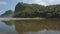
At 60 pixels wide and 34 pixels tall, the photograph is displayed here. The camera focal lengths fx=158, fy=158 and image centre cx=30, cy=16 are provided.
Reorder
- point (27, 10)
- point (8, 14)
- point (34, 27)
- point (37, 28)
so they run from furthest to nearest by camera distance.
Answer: point (27, 10) → point (8, 14) → point (34, 27) → point (37, 28)

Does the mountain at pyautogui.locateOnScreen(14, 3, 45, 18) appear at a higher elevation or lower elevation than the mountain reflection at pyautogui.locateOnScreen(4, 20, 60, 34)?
lower

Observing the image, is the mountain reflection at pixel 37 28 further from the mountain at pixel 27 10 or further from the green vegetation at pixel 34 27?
the mountain at pixel 27 10

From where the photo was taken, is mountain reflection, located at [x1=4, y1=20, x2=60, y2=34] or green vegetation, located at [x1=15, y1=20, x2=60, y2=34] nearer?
mountain reflection, located at [x1=4, y1=20, x2=60, y2=34]

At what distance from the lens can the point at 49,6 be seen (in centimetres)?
2525

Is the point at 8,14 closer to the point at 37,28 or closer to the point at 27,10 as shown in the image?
the point at 27,10

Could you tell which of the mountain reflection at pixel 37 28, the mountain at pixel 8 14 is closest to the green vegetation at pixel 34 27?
the mountain reflection at pixel 37 28

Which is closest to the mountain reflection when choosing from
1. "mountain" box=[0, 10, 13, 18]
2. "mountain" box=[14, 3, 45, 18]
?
"mountain" box=[14, 3, 45, 18]

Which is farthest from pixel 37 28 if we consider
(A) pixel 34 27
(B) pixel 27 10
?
(B) pixel 27 10

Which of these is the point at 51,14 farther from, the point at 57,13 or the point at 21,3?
the point at 21,3

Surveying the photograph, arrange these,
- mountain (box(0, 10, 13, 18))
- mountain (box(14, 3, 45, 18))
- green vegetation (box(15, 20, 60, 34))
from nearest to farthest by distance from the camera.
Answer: green vegetation (box(15, 20, 60, 34)) → mountain (box(14, 3, 45, 18)) → mountain (box(0, 10, 13, 18))

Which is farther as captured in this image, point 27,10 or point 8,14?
point 27,10

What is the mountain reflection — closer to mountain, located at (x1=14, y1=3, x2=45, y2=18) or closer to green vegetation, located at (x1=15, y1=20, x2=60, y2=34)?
green vegetation, located at (x1=15, y1=20, x2=60, y2=34)

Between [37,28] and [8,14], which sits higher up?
[37,28]

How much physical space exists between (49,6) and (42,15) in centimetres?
392
